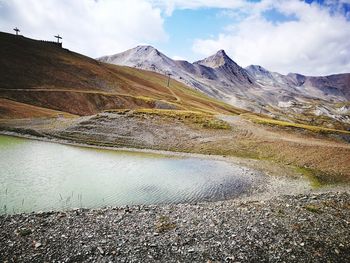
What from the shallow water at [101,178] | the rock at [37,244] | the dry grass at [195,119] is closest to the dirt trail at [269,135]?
the dry grass at [195,119]

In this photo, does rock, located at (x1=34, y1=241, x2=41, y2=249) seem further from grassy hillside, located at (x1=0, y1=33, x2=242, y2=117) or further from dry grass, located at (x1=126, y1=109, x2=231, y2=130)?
grassy hillside, located at (x1=0, y1=33, x2=242, y2=117)

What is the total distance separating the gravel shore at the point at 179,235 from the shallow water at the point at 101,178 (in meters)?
3.87

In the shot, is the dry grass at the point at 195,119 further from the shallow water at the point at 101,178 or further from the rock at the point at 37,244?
the rock at the point at 37,244

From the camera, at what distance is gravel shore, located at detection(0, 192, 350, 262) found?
675 inches

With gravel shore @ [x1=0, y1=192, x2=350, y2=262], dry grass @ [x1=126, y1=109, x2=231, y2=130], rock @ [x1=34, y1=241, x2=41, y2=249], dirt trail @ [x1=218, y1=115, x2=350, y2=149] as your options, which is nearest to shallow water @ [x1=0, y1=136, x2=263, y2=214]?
gravel shore @ [x1=0, y1=192, x2=350, y2=262]

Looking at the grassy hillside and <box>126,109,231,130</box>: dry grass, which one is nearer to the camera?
<box>126,109,231,130</box>: dry grass

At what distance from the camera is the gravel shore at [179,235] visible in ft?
56.3

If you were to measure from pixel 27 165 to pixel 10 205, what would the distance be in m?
12.9

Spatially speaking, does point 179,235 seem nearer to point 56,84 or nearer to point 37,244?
point 37,244

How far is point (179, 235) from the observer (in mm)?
19828

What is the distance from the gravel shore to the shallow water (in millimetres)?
3865

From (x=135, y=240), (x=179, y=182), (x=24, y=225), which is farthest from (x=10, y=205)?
(x=179, y=182)

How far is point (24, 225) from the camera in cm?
1950

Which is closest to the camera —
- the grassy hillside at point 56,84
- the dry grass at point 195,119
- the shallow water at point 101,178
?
the shallow water at point 101,178
